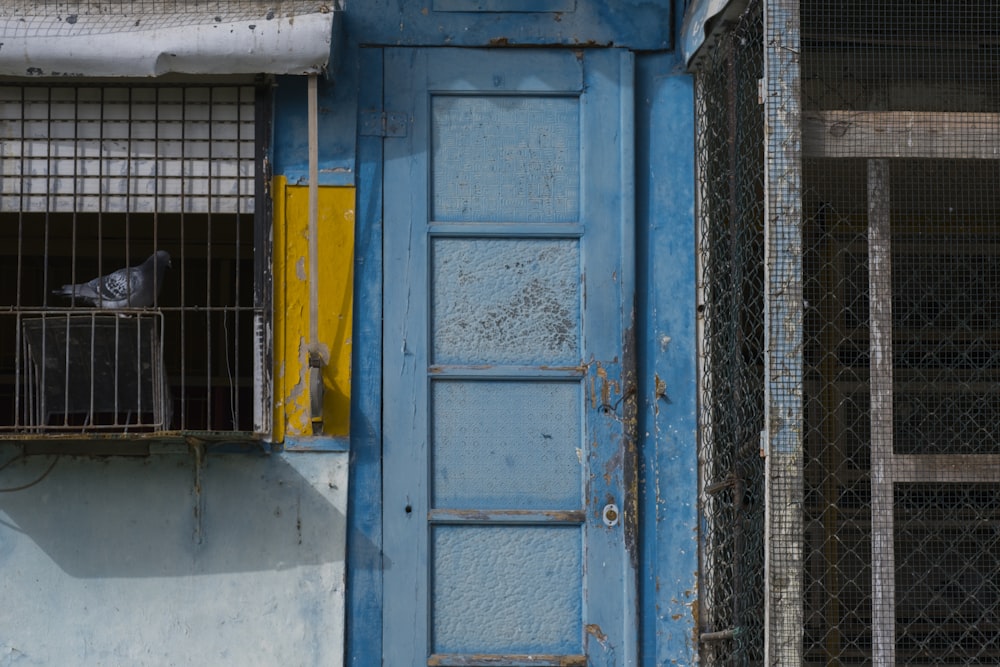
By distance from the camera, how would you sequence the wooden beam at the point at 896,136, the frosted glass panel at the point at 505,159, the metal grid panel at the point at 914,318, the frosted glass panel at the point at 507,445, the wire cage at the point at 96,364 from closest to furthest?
1. the wooden beam at the point at 896,136
2. the wire cage at the point at 96,364
3. the frosted glass panel at the point at 507,445
4. the frosted glass panel at the point at 505,159
5. the metal grid panel at the point at 914,318

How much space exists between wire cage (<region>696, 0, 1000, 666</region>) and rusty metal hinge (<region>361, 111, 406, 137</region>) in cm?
109

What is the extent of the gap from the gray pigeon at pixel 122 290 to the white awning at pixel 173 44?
2.25ft

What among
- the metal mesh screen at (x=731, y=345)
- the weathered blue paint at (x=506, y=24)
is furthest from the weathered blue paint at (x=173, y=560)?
the weathered blue paint at (x=506, y=24)

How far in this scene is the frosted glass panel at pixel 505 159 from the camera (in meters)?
4.33

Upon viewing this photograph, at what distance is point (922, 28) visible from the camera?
4.67 meters

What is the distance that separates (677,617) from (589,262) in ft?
4.22

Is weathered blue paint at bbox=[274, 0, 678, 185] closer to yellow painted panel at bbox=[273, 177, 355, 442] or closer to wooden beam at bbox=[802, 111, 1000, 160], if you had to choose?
yellow painted panel at bbox=[273, 177, 355, 442]

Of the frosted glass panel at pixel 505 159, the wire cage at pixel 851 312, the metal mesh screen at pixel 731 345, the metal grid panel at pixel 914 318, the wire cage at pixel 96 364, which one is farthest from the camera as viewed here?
the metal grid panel at pixel 914 318

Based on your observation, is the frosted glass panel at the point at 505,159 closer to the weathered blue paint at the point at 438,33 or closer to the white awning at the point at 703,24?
the weathered blue paint at the point at 438,33

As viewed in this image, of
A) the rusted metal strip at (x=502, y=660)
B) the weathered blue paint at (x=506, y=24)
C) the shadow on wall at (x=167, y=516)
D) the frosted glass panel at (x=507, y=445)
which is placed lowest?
the rusted metal strip at (x=502, y=660)

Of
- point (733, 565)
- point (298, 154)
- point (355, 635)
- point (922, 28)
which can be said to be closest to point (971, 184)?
point (922, 28)

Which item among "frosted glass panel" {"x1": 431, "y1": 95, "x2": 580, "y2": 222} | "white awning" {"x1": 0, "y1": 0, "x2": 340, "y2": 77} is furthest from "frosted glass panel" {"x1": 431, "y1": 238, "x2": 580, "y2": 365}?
"white awning" {"x1": 0, "y1": 0, "x2": 340, "y2": 77}

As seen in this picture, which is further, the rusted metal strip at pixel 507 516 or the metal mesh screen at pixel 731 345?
the rusted metal strip at pixel 507 516

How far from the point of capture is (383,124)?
434cm
